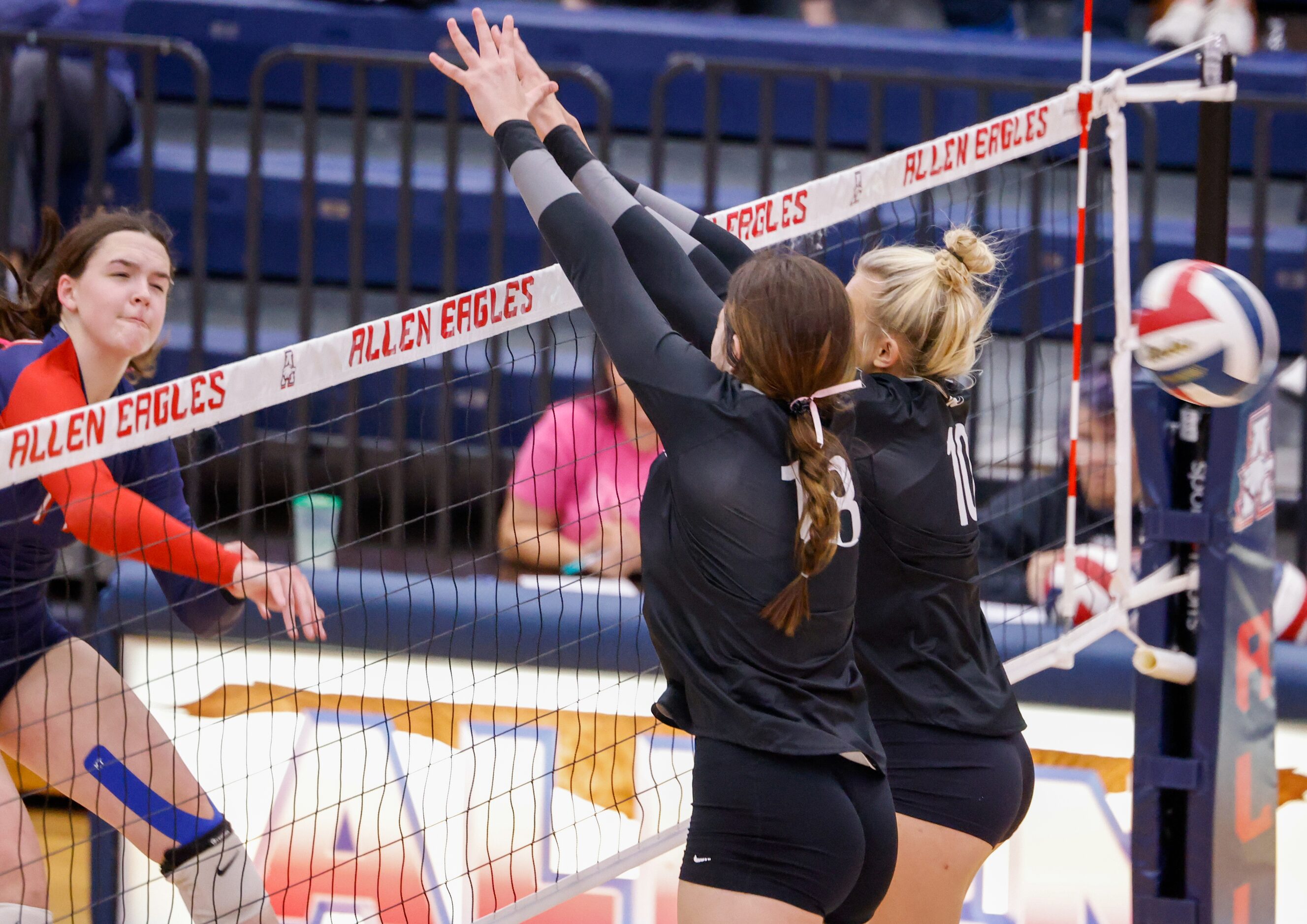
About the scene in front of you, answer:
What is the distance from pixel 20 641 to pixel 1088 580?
263cm

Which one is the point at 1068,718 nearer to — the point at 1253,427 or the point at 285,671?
the point at 1253,427

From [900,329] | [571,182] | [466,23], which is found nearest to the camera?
[571,182]

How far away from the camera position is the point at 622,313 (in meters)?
2.19

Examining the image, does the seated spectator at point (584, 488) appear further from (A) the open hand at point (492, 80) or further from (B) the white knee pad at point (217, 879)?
(A) the open hand at point (492, 80)

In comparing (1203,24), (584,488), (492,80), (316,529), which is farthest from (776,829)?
(1203,24)

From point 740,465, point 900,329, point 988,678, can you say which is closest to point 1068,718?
point 988,678

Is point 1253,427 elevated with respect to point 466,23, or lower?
lower

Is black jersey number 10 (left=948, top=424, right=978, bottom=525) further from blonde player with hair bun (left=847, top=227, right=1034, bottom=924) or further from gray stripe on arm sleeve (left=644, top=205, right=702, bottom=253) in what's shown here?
gray stripe on arm sleeve (left=644, top=205, right=702, bottom=253)

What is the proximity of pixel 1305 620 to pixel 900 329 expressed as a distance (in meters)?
2.39

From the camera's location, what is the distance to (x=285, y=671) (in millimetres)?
3676

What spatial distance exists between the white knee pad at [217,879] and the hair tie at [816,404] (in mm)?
1639

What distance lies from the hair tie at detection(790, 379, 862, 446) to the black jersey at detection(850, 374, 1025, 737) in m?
0.31

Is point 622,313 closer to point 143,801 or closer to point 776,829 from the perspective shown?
point 776,829

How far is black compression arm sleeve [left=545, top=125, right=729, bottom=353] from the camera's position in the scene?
7.66ft
